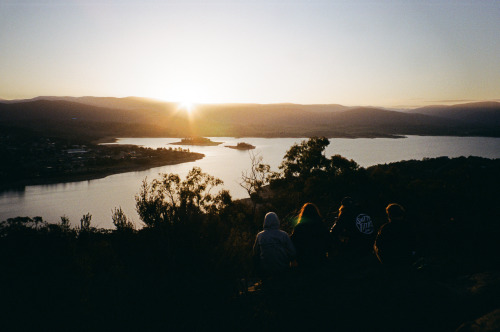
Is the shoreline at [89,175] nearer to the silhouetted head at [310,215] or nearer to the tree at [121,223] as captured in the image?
the tree at [121,223]

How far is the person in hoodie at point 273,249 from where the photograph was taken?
448cm

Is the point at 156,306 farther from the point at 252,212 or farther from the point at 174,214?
the point at 252,212

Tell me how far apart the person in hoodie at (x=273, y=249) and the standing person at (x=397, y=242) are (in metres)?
1.40

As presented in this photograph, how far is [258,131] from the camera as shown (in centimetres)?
18288

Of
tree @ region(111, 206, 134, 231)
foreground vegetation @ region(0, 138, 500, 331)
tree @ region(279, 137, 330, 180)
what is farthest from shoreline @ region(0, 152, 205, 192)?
foreground vegetation @ region(0, 138, 500, 331)

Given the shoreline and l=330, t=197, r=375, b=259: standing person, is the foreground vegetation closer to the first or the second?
l=330, t=197, r=375, b=259: standing person

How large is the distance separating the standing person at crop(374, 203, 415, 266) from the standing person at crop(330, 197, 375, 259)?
1.47 ft

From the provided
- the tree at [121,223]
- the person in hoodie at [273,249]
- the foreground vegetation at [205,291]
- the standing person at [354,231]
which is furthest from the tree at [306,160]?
the person in hoodie at [273,249]

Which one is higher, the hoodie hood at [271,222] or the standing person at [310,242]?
the hoodie hood at [271,222]

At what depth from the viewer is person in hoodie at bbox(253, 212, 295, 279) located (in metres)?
4.48

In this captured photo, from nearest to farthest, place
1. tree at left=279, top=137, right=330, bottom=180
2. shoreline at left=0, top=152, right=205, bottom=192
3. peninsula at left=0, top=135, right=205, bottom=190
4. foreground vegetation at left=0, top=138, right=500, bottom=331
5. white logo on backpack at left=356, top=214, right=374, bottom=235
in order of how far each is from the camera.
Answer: foreground vegetation at left=0, top=138, right=500, bottom=331
white logo on backpack at left=356, top=214, right=374, bottom=235
tree at left=279, top=137, right=330, bottom=180
shoreline at left=0, top=152, right=205, bottom=192
peninsula at left=0, top=135, right=205, bottom=190

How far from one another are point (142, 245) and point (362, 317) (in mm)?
3535

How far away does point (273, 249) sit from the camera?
4496mm

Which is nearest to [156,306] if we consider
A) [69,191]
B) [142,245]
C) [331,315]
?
[142,245]
